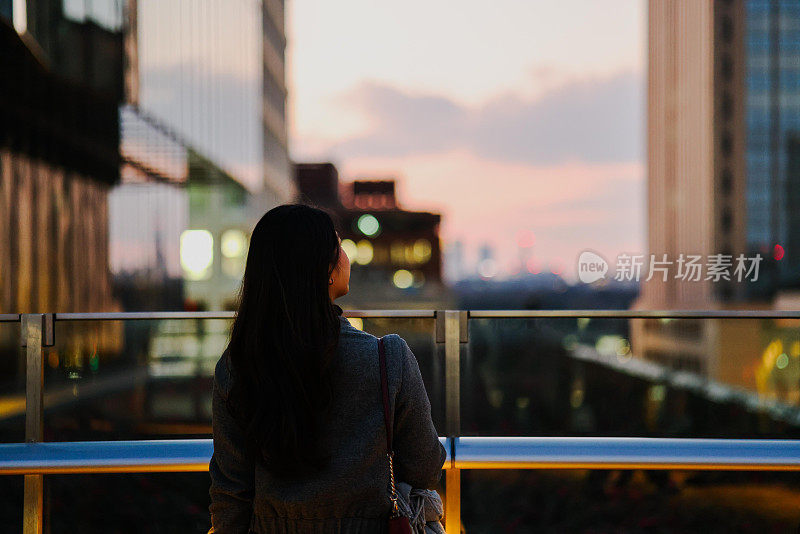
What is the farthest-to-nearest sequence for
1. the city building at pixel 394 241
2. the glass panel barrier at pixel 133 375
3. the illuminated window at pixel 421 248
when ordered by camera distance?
the illuminated window at pixel 421 248 < the city building at pixel 394 241 < the glass panel barrier at pixel 133 375

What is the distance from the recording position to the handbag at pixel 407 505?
2158mm

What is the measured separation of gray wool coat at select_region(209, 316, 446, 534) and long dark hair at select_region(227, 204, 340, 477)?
2.8 inches

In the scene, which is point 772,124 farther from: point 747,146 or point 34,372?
point 34,372

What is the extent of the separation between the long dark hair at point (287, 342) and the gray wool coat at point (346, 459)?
7cm

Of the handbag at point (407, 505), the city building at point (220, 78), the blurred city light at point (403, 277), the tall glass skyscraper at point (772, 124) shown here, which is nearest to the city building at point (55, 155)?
the city building at point (220, 78)

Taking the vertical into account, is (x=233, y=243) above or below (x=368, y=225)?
below

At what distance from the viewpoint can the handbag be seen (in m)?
2.16

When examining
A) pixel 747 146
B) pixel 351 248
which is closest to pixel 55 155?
pixel 351 248

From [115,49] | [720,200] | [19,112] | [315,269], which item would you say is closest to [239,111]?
[115,49]

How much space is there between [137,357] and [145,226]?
59.3ft

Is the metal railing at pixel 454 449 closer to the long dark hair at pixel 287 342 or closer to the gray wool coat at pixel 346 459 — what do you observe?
the gray wool coat at pixel 346 459

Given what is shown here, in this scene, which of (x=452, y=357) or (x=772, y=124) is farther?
(x=772, y=124)

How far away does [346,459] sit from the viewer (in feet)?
7.07

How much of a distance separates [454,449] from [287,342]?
7.11ft
